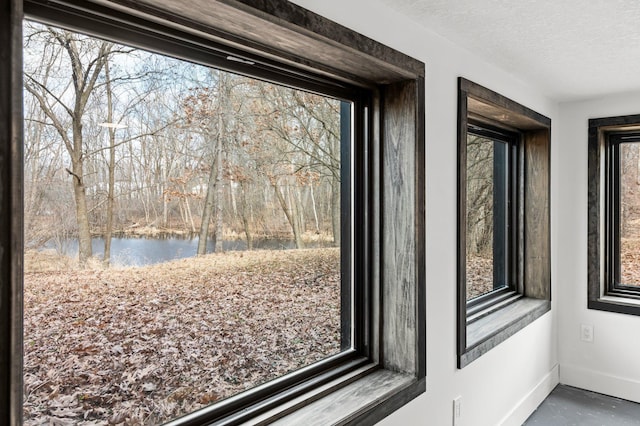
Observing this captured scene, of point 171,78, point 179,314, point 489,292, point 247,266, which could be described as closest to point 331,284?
point 247,266

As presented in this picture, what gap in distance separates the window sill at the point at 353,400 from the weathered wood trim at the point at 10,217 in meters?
0.83

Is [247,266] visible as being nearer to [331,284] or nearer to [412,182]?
[331,284]

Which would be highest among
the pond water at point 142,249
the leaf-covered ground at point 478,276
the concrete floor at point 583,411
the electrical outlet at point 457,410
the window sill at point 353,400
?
the pond water at point 142,249

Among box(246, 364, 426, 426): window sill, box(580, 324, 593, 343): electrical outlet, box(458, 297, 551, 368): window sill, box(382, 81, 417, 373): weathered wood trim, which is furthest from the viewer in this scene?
box(580, 324, 593, 343): electrical outlet

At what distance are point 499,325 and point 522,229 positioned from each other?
1019mm

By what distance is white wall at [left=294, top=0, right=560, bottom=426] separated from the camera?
1787mm

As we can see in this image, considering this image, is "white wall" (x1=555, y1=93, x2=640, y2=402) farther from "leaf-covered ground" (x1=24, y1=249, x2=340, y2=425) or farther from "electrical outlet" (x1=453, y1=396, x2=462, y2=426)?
"leaf-covered ground" (x1=24, y1=249, x2=340, y2=425)

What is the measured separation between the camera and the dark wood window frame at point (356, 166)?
906mm

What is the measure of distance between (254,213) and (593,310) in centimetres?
308

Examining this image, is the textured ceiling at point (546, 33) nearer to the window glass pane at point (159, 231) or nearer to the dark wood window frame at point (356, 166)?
the dark wood window frame at point (356, 166)

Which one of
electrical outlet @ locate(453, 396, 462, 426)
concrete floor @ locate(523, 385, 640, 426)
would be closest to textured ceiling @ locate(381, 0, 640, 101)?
electrical outlet @ locate(453, 396, 462, 426)

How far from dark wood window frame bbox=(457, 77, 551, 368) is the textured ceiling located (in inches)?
10.7

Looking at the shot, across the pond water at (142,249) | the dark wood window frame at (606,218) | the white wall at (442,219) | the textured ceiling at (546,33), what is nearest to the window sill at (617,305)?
the dark wood window frame at (606,218)

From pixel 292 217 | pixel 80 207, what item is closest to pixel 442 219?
pixel 292 217
